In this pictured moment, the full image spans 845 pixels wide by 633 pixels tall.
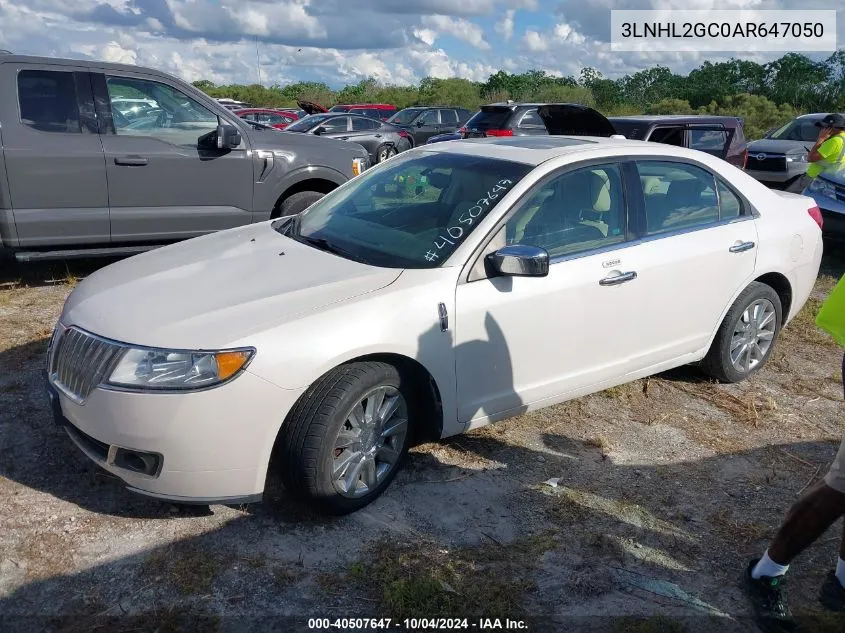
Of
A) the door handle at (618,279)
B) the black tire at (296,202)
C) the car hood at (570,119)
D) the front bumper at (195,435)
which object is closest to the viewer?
the front bumper at (195,435)

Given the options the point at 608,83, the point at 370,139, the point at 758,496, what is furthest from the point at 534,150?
the point at 608,83

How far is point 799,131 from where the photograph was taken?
12555 millimetres

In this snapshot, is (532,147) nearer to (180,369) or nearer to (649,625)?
(180,369)

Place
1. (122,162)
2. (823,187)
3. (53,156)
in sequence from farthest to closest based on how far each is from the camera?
1. (823,187)
2. (122,162)
3. (53,156)

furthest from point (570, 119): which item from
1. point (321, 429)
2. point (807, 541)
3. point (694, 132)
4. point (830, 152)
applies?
point (807, 541)

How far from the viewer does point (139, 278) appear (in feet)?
12.1

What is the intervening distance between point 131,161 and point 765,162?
9518mm

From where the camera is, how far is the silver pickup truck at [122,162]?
19.9 feet


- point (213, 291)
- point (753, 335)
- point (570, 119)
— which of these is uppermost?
point (570, 119)

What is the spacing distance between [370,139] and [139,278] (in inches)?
586

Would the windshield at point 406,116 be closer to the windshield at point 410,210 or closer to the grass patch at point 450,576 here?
the windshield at point 410,210

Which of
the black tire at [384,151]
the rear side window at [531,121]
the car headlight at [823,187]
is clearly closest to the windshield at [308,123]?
the black tire at [384,151]

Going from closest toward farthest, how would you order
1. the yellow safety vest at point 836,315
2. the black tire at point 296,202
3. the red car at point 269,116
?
1. the yellow safety vest at point 836,315
2. the black tire at point 296,202
3. the red car at point 269,116

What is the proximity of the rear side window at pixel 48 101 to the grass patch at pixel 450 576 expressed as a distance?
4824mm
